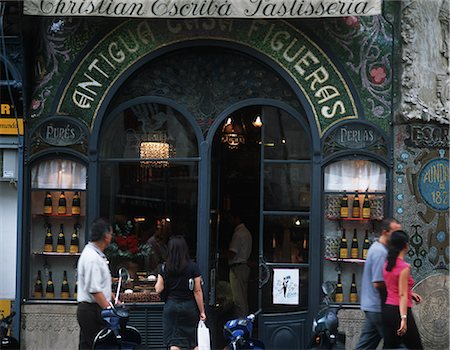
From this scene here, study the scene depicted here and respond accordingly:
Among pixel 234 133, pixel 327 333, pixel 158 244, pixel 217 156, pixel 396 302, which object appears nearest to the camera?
pixel 396 302

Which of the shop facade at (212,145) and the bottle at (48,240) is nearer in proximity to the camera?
the shop facade at (212,145)

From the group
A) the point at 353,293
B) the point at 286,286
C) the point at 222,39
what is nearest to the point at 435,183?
the point at 353,293

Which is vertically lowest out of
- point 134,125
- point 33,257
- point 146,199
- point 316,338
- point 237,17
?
point 316,338

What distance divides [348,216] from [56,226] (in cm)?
418

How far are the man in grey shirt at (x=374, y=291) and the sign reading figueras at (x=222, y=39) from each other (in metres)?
2.94

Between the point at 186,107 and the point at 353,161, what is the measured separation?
8.19 feet

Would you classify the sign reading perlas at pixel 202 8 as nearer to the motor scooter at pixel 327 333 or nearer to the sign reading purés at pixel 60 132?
the sign reading purés at pixel 60 132

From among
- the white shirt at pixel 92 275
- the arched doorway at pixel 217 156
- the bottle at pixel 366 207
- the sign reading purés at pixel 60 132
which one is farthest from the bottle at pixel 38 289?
the bottle at pixel 366 207

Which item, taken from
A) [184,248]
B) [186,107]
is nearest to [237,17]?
[186,107]

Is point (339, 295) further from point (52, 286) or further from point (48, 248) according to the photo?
point (48, 248)

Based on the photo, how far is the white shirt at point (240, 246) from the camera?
13.9 m

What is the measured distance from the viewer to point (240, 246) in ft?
45.8

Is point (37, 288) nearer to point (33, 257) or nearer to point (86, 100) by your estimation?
point (33, 257)

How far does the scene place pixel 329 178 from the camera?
12.7m
